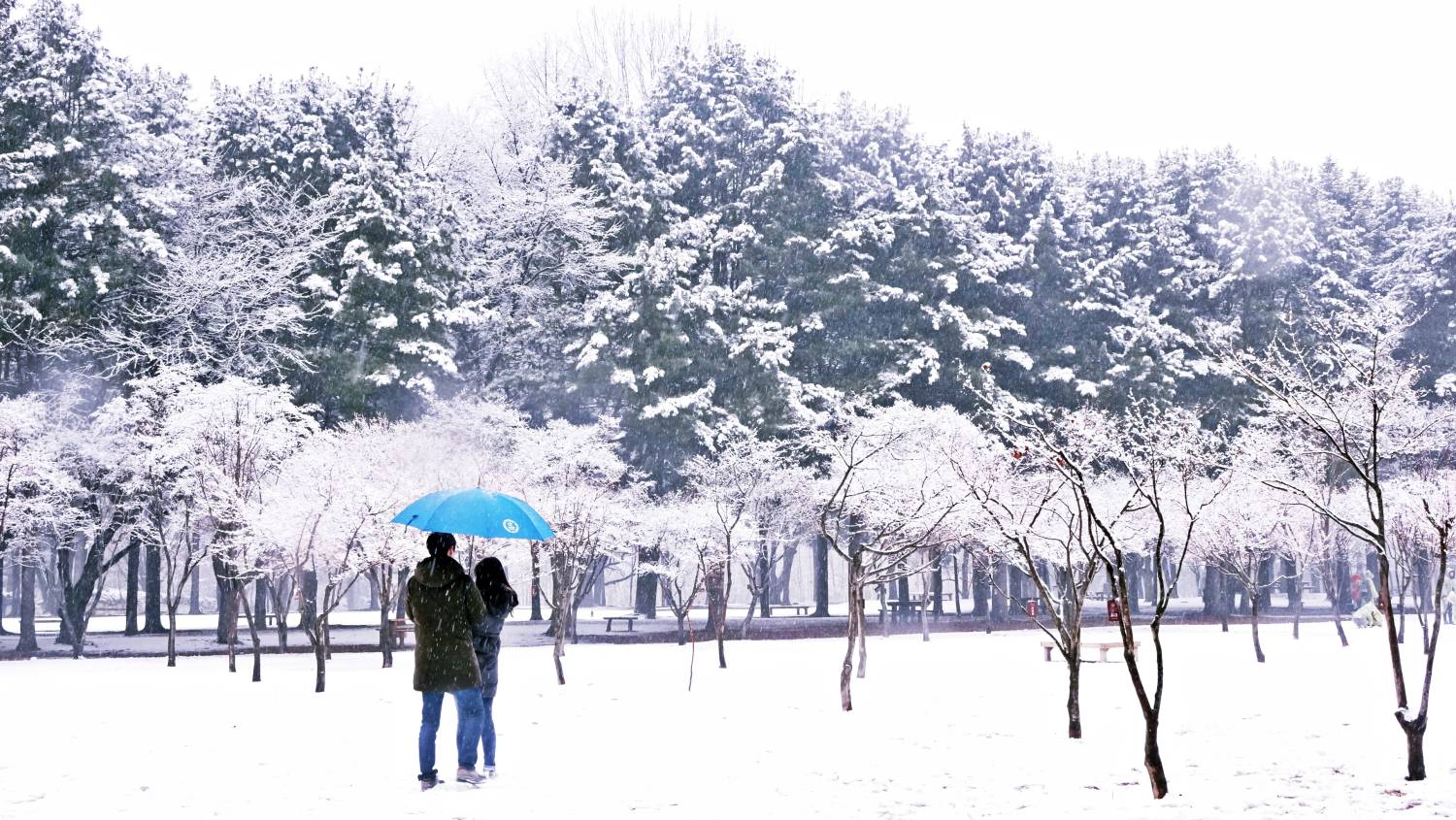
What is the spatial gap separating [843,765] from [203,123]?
1269 inches

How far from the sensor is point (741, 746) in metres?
10.8

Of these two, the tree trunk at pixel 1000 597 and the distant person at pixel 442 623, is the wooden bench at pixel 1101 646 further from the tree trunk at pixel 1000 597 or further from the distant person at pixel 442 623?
the tree trunk at pixel 1000 597

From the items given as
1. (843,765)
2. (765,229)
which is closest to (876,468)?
(765,229)

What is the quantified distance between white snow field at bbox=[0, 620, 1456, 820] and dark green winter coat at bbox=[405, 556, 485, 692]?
2.56ft

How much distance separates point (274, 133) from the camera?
34219 mm

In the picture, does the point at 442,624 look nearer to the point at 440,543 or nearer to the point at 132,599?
the point at 440,543

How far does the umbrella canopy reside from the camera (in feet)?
26.6

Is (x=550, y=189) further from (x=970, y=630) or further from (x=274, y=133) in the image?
(x=970, y=630)

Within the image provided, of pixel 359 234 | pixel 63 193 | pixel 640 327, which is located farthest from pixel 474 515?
pixel 640 327

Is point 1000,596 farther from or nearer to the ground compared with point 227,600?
nearer to the ground

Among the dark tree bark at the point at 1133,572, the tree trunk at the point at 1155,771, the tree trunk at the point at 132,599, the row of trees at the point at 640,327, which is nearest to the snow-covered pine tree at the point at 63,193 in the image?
the row of trees at the point at 640,327

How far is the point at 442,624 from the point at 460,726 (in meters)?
0.84

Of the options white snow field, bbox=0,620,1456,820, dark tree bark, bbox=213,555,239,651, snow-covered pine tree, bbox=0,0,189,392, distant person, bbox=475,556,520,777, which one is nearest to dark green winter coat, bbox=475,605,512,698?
distant person, bbox=475,556,520,777

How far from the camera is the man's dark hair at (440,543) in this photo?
7.61 metres
